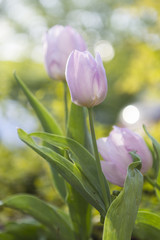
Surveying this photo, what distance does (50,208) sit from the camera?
26.8 inches

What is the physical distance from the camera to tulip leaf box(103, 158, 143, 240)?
0.44 metres

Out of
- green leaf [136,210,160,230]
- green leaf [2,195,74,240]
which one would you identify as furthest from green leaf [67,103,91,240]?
green leaf [136,210,160,230]

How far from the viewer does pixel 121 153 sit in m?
0.52

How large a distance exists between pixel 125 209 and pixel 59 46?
35 cm

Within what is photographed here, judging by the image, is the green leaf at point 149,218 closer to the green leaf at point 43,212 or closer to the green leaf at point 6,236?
the green leaf at point 43,212

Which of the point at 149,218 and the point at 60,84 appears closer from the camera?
the point at 149,218

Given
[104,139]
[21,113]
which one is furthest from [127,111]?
[104,139]

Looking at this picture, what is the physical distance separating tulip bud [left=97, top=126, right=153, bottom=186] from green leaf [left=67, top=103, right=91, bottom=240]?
0.12m

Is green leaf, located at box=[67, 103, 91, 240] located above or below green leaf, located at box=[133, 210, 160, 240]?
above

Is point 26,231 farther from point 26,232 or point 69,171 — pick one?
point 69,171

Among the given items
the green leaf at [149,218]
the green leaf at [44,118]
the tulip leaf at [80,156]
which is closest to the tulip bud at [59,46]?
the green leaf at [44,118]

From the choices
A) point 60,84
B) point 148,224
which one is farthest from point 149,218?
point 60,84

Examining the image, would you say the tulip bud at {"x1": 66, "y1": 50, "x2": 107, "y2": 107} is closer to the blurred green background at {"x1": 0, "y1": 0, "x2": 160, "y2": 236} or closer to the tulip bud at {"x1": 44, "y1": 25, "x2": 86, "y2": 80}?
the tulip bud at {"x1": 44, "y1": 25, "x2": 86, "y2": 80}

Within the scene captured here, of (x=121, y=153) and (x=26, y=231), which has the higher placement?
(x=121, y=153)
